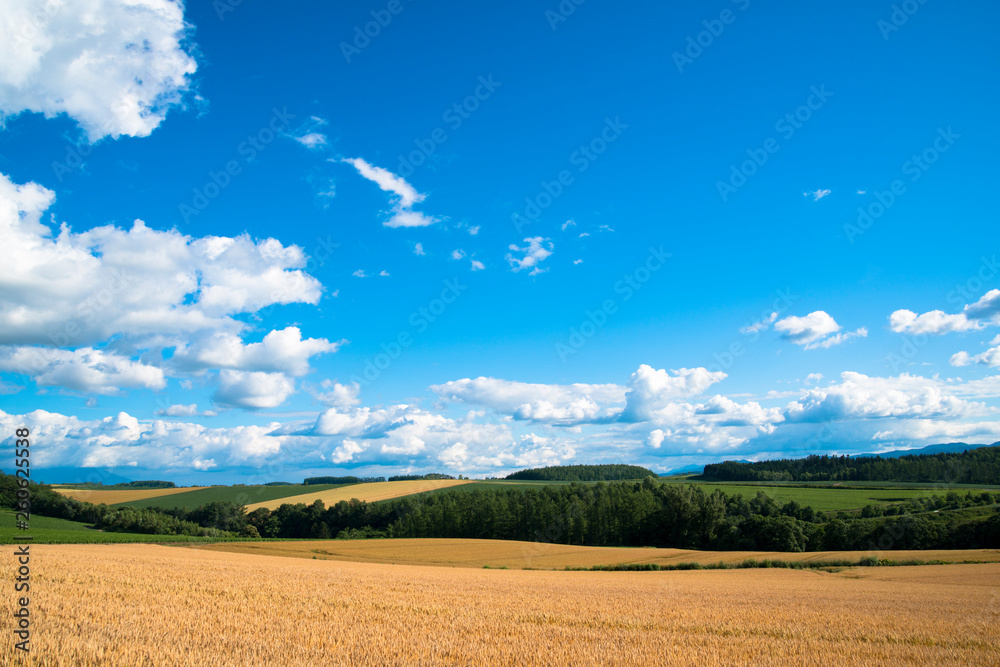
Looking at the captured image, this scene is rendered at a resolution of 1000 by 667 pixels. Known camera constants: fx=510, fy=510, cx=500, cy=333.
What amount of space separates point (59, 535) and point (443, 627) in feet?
241

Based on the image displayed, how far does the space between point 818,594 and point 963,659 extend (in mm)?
16754

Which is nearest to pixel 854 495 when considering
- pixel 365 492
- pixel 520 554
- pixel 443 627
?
pixel 520 554

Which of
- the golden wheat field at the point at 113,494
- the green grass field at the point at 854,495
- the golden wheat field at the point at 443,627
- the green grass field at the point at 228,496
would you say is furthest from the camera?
the green grass field at the point at 228,496

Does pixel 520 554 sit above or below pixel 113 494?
below

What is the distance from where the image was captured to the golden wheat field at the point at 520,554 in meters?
53.0

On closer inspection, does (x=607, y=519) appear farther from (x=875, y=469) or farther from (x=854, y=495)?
(x=875, y=469)

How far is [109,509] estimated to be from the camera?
91.6m

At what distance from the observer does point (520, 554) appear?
63594 millimetres

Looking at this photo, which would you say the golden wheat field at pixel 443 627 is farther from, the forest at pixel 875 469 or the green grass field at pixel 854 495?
the forest at pixel 875 469

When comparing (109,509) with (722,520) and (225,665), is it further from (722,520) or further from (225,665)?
(225,665)

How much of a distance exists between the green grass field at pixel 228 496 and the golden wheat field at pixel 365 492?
3444 millimetres

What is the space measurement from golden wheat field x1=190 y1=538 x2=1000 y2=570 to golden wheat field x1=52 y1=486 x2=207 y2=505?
6056 cm

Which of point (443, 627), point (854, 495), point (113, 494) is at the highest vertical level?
point (443, 627)

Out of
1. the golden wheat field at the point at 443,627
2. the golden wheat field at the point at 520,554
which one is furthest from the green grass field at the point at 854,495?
the golden wheat field at the point at 443,627
